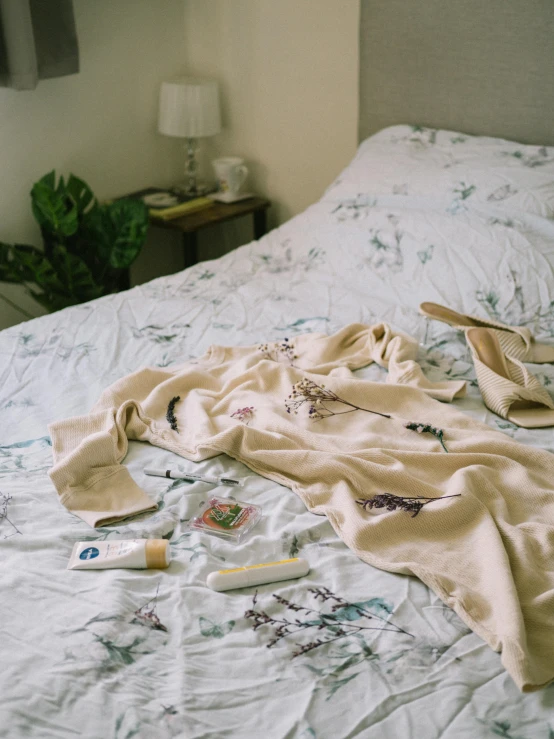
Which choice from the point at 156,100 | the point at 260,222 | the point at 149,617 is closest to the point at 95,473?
the point at 149,617

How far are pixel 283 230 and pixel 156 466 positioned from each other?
129cm

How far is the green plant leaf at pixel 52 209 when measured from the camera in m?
2.49

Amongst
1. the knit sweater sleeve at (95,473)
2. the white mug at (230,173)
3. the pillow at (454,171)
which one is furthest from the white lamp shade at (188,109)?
the knit sweater sleeve at (95,473)

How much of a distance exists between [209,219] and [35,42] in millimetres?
811

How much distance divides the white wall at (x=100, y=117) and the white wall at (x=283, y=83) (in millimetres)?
172

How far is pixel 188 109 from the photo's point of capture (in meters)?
2.84

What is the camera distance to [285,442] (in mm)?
1312

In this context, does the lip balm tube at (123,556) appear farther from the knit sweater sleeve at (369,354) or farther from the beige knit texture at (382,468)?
the knit sweater sleeve at (369,354)

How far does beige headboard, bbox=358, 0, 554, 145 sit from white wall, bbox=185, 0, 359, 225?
0.41 feet

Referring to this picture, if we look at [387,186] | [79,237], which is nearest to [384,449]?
[387,186]

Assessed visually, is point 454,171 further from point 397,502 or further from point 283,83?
point 397,502

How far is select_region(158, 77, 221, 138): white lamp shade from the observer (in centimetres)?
283

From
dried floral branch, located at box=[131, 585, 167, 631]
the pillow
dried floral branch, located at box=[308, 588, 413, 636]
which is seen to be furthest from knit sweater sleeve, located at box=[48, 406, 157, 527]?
the pillow

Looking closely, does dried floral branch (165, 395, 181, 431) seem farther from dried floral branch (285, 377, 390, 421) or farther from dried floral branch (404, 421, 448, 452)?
dried floral branch (404, 421, 448, 452)
